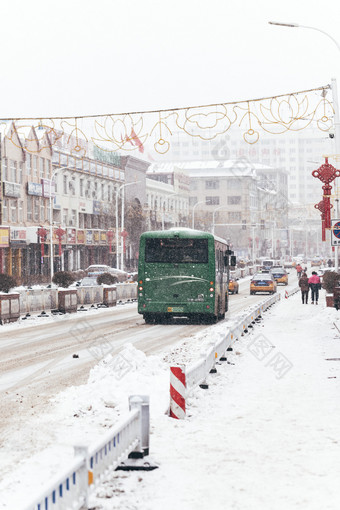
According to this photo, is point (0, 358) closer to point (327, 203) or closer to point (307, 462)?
point (307, 462)

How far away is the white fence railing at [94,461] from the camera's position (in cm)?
557

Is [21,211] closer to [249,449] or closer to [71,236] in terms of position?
[71,236]

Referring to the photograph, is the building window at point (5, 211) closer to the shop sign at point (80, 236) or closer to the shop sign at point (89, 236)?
the shop sign at point (80, 236)

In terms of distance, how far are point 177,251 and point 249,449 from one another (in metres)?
19.0

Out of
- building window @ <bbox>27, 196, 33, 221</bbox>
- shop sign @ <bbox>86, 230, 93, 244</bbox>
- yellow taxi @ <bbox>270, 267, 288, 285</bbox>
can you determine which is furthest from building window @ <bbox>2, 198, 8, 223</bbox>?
yellow taxi @ <bbox>270, 267, 288, 285</bbox>

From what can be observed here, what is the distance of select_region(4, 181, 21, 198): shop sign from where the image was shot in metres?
64.4

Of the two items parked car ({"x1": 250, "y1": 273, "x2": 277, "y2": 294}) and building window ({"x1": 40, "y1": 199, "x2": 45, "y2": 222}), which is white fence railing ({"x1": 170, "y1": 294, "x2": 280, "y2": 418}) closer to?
parked car ({"x1": 250, "y1": 273, "x2": 277, "y2": 294})

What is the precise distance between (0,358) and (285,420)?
947 cm

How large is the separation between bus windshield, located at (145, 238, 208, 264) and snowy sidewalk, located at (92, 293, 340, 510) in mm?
11553

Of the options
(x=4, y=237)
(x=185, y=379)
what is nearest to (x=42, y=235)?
(x=4, y=237)

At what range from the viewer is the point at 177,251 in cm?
2806

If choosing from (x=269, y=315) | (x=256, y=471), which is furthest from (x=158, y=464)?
(x=269, y=315)

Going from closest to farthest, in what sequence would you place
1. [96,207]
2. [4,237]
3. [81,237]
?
[4,237], [81,237], [96,207]

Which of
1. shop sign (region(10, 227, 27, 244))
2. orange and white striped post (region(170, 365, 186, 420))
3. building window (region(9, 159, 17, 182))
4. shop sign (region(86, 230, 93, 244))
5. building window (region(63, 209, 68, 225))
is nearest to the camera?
orange and white striped post (region(170, 365, 186, 420))
